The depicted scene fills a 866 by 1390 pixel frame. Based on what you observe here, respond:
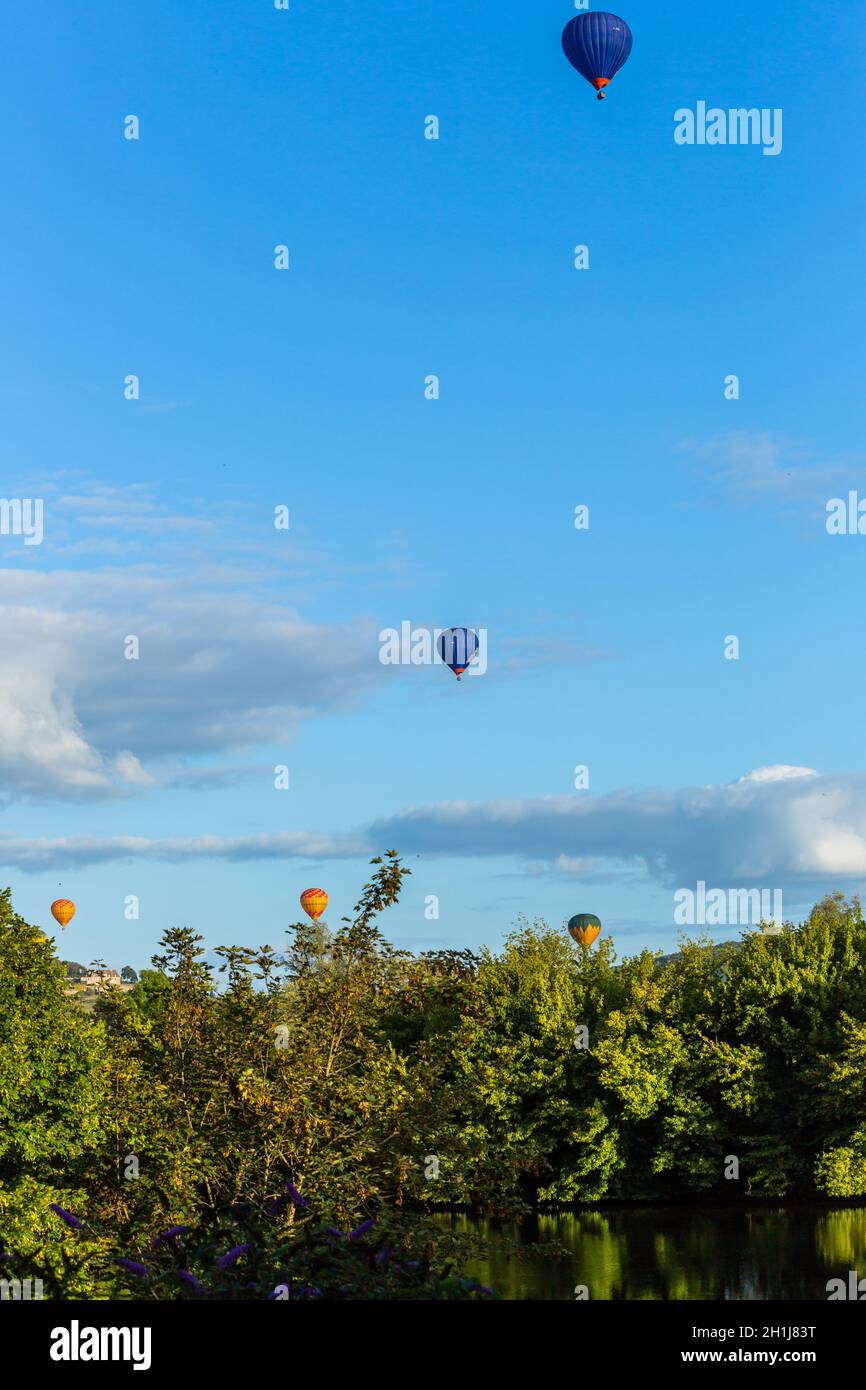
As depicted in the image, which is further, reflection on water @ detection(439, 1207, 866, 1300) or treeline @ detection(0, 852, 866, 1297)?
reflection on water @ detection(439, 1207, 866, 1300)

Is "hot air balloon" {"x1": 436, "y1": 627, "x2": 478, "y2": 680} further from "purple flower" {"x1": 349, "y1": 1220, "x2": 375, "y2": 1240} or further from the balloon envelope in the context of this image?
"purple flower" {"x1": 349, "y1": 1220, "x2": 375, "y2": 1240}

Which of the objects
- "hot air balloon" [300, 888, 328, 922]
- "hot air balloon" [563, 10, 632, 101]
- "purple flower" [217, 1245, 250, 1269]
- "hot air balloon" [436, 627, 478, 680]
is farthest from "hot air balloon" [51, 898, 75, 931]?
"purple flower" [217, 1245, 250, 1269]

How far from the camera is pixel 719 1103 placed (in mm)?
53844

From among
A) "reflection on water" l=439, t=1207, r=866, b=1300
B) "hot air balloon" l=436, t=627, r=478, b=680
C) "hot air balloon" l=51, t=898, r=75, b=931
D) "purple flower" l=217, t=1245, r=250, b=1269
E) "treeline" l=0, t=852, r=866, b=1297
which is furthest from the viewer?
"hot air balloon" l=51, t=898, r=75, b=931

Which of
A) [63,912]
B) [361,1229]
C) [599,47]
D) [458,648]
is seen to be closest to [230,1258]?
[361,1229]

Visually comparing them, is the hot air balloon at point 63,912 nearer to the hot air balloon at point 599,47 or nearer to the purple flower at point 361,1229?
the hot air balloon at point 599,47

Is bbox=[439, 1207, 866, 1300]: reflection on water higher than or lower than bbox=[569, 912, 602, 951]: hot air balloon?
lower

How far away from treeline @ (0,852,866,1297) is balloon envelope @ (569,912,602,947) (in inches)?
551

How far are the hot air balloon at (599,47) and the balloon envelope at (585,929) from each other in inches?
1690

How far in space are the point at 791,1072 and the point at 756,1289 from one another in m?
16.6

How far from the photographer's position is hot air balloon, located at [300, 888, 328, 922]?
234ft

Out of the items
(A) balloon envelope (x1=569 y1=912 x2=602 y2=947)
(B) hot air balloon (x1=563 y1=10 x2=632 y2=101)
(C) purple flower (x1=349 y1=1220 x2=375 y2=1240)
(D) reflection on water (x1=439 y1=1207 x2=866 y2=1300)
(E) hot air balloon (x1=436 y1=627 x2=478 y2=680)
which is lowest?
(D) reflection on water (x1=439 y1=1207 x2=866 y2=1300)
